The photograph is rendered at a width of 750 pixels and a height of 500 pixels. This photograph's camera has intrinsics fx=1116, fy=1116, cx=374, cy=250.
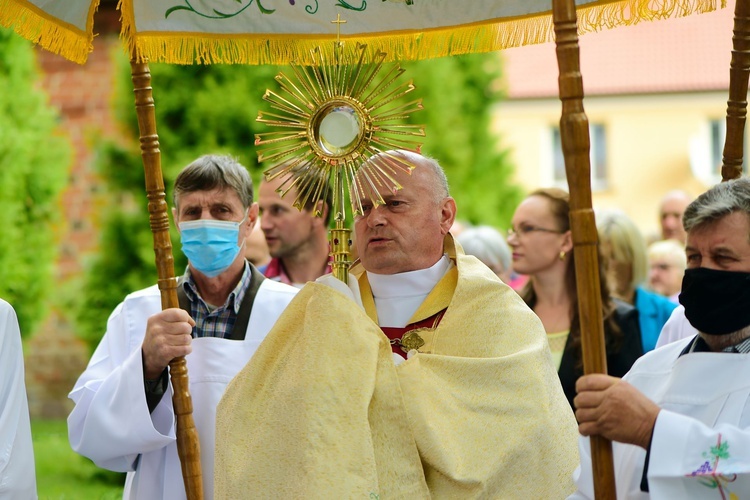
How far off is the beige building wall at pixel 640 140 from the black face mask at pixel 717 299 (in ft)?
75.7

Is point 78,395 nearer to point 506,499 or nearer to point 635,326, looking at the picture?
point 506,499

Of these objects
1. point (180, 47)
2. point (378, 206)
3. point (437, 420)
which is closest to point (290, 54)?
point (180, 47)

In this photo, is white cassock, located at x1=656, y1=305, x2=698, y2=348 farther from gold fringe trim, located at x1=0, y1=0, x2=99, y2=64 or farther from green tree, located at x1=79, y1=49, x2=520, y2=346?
green tree, located at x1=79, y1=49, x2=520, y2=346

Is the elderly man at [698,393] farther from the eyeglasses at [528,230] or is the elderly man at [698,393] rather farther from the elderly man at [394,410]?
the eyeglasses at [528,230]

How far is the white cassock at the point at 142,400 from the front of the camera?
4113 mm

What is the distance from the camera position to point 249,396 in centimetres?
336

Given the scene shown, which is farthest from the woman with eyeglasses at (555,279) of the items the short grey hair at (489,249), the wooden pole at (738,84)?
the wooden pole at (738,84)

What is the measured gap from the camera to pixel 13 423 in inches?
156

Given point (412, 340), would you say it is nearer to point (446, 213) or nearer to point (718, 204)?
point (446, 213)

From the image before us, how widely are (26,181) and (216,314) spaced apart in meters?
6.51

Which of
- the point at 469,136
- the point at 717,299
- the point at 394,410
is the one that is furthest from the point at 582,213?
the point at 469,136

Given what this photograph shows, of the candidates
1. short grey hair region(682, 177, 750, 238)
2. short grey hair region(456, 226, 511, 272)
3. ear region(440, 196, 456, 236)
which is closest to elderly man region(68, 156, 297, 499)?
ear region(440, 196, 456, 236)

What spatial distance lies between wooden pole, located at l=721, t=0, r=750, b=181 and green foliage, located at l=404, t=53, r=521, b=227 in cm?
923

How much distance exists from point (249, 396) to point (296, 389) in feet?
0.68
